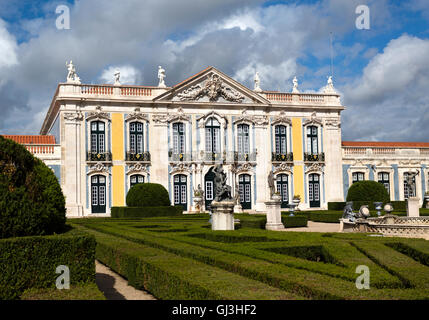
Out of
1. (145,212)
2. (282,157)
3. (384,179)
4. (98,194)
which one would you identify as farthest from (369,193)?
(98,194)

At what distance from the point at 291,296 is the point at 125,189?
25.6 meters

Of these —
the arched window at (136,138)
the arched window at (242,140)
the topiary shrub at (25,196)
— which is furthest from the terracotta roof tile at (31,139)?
the topiary shrub at (25,196)

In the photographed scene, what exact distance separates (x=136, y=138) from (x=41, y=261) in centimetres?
2437

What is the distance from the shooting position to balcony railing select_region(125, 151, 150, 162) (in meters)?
30.1

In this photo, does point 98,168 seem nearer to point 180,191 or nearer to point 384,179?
point 180,191

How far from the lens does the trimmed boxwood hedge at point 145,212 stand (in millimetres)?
24683

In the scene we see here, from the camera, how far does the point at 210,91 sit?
3166 cm

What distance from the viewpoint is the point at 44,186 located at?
24.0ft

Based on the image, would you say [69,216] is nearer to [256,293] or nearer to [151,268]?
[151,268]

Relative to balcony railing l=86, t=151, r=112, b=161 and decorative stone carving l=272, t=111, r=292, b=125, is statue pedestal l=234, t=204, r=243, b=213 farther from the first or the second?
balcony railing l=86, t=151, r=112, b=161

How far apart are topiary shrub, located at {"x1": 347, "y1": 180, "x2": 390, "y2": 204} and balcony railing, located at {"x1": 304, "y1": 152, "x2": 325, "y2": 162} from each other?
569cm

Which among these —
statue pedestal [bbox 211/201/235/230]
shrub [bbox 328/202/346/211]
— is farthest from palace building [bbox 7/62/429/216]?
statue pedestal [bbox 211/201/235/230]

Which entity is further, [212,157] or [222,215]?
[212,157]
